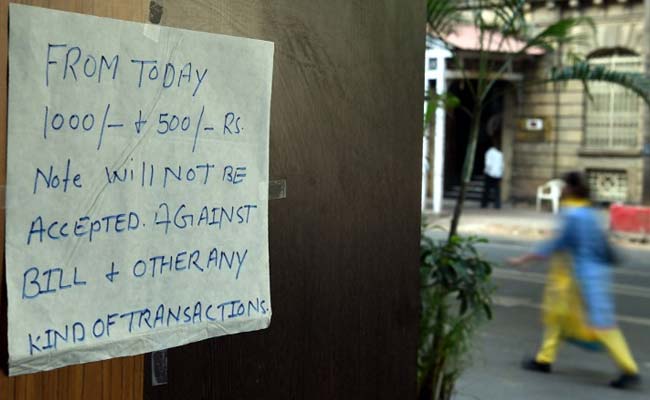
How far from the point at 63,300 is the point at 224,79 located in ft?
2.10

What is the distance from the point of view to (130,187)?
197 cm

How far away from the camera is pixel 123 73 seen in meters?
1.94

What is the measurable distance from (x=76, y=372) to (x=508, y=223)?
56.6ft

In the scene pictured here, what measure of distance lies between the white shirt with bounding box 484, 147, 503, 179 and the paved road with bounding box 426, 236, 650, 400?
10.5m

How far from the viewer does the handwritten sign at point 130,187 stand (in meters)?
1.82

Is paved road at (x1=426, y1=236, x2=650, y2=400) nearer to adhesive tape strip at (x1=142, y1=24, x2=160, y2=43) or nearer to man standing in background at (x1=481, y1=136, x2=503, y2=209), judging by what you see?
adhesive tape strip at (x1=142, y1=24, x2=160, y2=43)

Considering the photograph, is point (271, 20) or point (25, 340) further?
point (271, 20)

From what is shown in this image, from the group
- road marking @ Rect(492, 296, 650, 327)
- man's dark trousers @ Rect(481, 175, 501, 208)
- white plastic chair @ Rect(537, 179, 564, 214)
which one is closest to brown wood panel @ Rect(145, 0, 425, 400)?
road marking @ Rect(492, 296, 650, 327)

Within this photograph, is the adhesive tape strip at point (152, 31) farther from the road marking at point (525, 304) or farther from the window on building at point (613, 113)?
the window on building at point (613, 113)

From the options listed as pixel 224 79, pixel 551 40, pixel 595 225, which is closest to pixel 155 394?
pixel 224 79

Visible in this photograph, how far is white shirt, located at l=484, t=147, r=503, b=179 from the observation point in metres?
21.7

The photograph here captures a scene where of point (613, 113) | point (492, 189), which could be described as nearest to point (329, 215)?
point (492, 189)

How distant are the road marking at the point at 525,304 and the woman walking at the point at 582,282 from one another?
228 centimetres

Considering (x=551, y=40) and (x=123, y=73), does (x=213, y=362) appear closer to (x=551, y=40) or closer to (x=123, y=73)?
(x=123, y=73)
